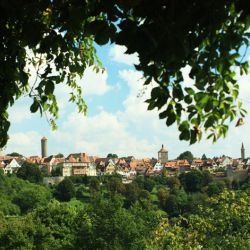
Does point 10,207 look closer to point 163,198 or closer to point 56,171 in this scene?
point 163,198

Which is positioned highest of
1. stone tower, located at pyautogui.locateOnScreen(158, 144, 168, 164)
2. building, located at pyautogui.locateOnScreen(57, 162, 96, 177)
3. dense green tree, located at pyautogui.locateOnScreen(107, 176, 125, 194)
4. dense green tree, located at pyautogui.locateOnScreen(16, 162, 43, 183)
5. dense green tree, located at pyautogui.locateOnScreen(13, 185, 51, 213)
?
stone tower, located at pyautogui.locateOnScreen(158, 144, 168, 164)

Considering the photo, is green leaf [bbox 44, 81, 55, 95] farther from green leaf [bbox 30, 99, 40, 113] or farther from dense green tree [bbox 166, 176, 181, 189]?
dense green tree [bbox 166, 176, 181, 189]

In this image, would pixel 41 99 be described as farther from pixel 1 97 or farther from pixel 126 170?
pixel 126 170

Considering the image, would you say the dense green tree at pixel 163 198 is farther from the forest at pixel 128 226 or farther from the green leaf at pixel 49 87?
the green leaf at pixel 49 87

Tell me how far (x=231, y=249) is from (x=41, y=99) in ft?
44.3

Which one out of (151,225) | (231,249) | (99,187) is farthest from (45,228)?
(99,187)

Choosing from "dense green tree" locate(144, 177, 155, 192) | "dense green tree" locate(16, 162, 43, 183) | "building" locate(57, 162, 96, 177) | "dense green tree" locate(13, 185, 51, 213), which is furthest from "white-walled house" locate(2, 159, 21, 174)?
"dense green tree" locate(13, 185, 51, 213)

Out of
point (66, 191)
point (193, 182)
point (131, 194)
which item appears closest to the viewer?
point (131, 194)

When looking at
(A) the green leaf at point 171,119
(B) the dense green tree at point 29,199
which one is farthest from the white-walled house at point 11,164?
(A) the green leaf at point 171,119

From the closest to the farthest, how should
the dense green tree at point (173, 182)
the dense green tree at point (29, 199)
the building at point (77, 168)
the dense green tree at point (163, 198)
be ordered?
the dense green tree at point (29, 199), the dense green tree at point (163, 198), the dense green tree at point (173, 182), the building at point (77, 168)

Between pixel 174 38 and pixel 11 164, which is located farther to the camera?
pixel 11 164

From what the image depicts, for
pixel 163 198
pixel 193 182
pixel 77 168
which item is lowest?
pixel 163 198

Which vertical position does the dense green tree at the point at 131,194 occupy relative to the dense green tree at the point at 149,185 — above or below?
below

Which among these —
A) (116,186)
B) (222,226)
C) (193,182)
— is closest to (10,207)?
(116,186)
